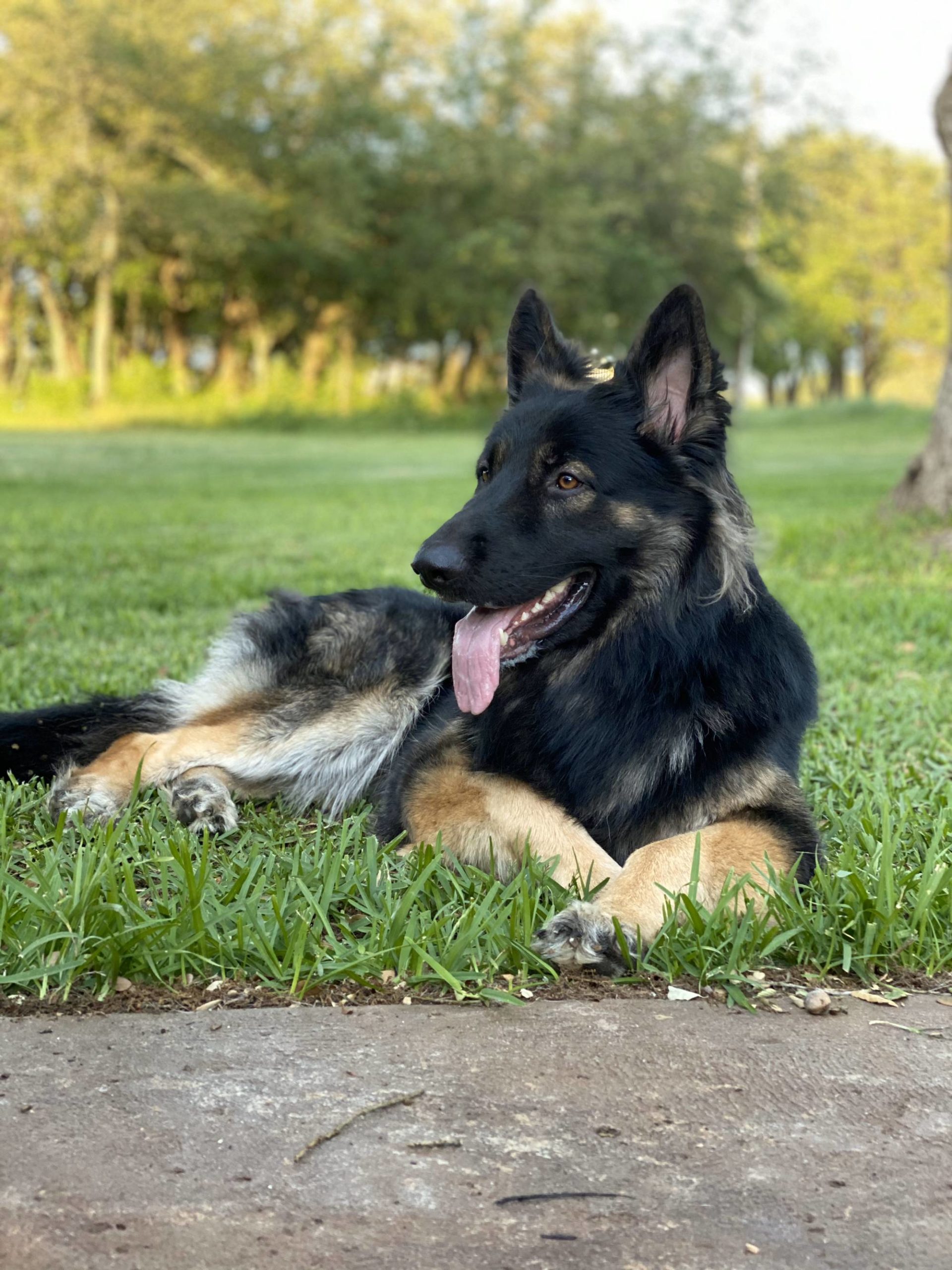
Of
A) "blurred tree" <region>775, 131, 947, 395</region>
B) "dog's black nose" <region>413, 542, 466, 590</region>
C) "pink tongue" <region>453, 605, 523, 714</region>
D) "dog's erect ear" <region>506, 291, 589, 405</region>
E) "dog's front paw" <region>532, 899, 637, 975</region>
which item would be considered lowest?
"dog's front paw" <region>532, 899, 637, 975</region>

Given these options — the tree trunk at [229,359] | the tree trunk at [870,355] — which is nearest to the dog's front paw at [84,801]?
the tree trunk at [229,359]

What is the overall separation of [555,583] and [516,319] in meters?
1.04

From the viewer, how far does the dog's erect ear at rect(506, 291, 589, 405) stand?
4.11 meters

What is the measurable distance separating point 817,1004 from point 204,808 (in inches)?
86.9

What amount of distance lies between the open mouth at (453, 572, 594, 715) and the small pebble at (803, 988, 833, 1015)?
1.27 m

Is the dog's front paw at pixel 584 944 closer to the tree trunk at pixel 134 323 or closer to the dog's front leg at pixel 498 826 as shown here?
the dog's front leg at pixel 498 826

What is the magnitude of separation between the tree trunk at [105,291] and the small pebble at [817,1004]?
39.7 metres

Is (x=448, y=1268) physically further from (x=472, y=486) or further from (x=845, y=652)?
(x=472, y=486)

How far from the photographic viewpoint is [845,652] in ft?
24.4

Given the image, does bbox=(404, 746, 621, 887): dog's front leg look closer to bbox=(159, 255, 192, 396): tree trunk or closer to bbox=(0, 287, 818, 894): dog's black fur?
bbox=(0, 287, 818, 894): dog's black fur

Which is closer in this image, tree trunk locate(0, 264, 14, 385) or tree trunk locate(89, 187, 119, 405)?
Answer: tree trunk locate(89, 187, 119, 405)

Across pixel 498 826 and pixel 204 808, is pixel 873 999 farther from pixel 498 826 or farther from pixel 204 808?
pixel 204 808

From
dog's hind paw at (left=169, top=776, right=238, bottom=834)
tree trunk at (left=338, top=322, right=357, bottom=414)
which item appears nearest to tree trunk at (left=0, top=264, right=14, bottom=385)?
tree trunk at (left=338, top=322, right=357, bottom=414)

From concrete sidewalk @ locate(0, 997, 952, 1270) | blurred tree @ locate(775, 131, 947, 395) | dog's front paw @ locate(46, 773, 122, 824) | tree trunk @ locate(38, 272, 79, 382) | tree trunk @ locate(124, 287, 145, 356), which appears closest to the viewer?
concrete sidewalk @ locate(0, 997, 952, 1270)
